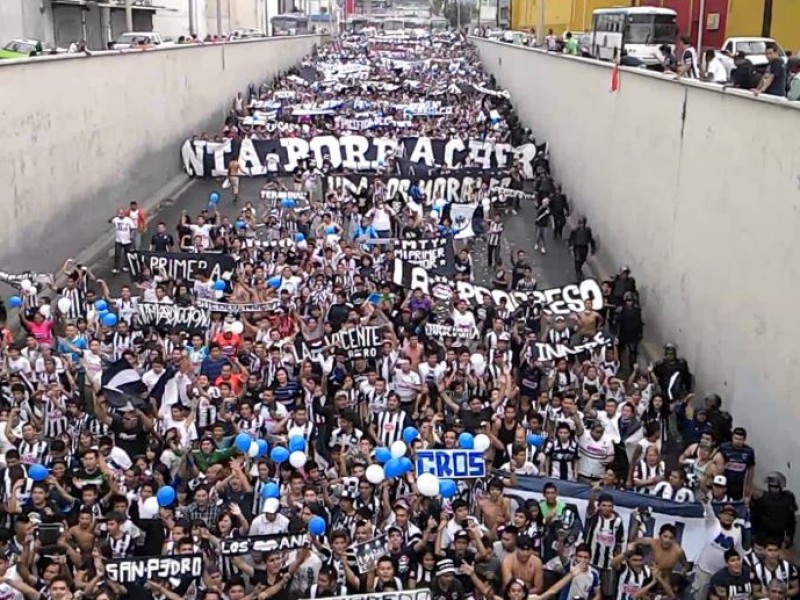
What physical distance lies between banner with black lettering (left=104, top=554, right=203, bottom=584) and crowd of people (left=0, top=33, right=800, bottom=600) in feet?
0.05

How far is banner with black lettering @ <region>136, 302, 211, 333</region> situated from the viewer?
1430 centimetres

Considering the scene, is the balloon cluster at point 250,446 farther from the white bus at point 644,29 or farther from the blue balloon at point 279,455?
the white bus at point 644,29

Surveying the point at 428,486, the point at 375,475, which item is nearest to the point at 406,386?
the point at 375,475

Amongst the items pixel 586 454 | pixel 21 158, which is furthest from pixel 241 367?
pixel 21 158

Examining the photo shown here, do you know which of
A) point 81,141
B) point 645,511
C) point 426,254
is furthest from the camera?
point 81,141

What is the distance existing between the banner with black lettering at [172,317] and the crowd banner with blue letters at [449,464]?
213 inches

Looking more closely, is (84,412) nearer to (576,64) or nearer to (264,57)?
(576,64)

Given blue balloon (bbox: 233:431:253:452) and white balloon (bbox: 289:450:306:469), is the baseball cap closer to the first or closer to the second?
white balloon (bbox: 289:450:306:469)

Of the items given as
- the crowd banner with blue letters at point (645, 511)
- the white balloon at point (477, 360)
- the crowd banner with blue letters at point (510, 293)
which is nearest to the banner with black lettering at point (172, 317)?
the crowd banner with blue letters at point (510, 293)

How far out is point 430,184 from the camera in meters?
24.3

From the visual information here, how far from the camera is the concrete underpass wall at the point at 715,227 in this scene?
11680mm

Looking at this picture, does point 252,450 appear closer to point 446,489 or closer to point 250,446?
point 250,446

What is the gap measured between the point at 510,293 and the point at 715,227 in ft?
9.76

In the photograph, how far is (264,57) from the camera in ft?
171
